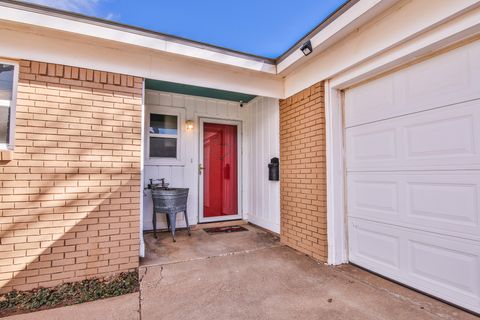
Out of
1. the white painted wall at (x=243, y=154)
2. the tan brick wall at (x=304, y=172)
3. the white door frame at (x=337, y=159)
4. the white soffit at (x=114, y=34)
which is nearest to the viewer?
the white soffit at (x=114, y=34)

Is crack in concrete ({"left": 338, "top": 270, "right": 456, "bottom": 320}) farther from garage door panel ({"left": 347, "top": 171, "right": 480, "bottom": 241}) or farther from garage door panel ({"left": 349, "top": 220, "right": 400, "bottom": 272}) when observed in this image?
garage door panel ({"left": 347, "top": 171, "right": 480, "bottom": 241})

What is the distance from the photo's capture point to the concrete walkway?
2072 mm

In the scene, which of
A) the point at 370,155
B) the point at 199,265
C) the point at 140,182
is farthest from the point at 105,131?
the point at 370,155

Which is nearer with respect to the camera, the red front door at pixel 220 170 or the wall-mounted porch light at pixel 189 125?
the wall-mounted porch light at pixel 189 125

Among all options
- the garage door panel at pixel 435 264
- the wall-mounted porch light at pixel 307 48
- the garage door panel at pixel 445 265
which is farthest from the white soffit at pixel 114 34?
the garage door panel at pixel 445 265

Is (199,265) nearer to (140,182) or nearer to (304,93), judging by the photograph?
(140,182)

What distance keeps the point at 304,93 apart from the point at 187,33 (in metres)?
1.77

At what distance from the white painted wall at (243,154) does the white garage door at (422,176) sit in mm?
1718

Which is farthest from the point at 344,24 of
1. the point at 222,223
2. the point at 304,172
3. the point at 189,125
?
the point at 222,223

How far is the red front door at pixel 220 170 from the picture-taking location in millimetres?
5258

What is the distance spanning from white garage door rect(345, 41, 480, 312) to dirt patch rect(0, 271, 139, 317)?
273cm

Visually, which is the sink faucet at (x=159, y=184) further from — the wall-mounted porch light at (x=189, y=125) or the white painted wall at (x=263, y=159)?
the white painted wall at (x=263, y=159)

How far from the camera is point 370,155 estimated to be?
289 centimetres

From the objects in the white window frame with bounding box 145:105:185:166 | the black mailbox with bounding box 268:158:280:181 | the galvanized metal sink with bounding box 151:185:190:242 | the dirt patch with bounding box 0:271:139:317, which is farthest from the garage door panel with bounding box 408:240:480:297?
the white window frame with bounding box 145:105:185:166
